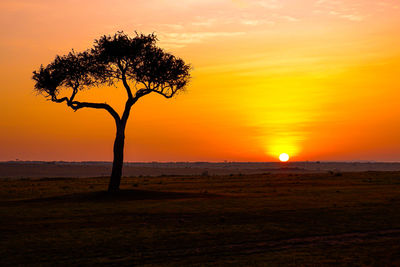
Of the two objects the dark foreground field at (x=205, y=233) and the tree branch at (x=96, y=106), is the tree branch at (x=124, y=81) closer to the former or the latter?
the tree branch at (x=96, y=106)

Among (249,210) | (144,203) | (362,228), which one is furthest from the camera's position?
(144,203)

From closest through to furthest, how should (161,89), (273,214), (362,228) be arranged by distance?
(362,228), (273,214), (161,89)

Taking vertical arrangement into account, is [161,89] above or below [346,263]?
above

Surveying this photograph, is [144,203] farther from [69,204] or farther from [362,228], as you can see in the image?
[362,228]

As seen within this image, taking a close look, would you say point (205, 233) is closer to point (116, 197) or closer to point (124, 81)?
point (116, 197)

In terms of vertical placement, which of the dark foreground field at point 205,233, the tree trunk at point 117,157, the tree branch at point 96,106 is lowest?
the dark foreground field at point 205,233

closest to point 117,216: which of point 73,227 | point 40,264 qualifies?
point 73,227

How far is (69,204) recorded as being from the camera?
1467 inches

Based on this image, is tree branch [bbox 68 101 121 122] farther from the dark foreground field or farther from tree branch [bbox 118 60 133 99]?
the dark foreground field

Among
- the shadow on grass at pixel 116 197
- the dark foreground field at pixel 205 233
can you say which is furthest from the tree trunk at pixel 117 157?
the dark foreground field at pixel 205 233

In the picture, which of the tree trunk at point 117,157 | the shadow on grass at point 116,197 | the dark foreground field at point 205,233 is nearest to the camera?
the dark foreground field at point 205,233

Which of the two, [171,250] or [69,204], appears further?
[69,204]

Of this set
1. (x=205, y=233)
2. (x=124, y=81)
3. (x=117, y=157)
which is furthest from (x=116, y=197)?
(x=205, y=233)

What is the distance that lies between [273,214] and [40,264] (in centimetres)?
1554
